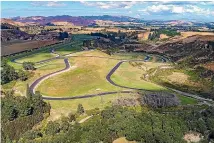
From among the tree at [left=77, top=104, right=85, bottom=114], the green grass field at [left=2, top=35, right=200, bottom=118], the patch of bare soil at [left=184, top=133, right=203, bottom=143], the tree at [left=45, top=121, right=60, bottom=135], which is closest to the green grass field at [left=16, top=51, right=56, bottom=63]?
the green grass field at [left=2, top=35, right=200, bottom=118]

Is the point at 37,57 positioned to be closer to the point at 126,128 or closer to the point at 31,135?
the point at 31,135

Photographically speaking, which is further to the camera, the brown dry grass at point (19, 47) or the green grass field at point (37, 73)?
the brown dry grass at point (19, 47)

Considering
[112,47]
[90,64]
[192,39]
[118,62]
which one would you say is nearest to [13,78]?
[90,64]

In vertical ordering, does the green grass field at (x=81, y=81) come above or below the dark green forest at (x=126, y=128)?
below

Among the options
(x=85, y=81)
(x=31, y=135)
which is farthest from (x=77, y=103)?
(x=31, y=135)

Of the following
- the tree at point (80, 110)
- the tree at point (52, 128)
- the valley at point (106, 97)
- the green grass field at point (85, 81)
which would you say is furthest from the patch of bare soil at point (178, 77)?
the tree at point (52, 128)

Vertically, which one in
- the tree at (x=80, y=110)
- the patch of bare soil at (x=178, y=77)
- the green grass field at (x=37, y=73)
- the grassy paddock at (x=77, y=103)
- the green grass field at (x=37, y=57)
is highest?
the tree at (x=80, y=110)

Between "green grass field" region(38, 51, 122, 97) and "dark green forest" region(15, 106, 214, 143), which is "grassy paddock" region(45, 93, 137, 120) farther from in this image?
"green grass field" region(38, 51, 122, 97)

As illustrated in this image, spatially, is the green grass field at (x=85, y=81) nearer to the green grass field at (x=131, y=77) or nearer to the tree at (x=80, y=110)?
the green grass field at (x=131, y=77)
